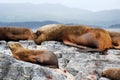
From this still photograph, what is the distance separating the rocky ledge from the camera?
28.7 feet

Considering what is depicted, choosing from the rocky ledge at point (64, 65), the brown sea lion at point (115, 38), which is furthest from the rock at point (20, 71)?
the brown sea lion at point (115, 38)

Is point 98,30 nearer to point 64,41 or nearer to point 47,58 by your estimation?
point 64,41

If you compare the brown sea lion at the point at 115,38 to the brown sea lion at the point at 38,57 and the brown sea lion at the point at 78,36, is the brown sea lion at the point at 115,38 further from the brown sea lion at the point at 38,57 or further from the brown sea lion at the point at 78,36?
the brown sea lion at the point at 38,57

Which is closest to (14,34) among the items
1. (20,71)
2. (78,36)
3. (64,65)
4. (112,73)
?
(78,36)

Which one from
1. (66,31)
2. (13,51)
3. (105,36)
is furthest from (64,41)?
(13,51)

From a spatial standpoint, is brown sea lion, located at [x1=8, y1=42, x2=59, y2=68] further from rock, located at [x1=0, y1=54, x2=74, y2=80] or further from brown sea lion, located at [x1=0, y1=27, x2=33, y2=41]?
brown sea lion, located at [x1=0, y1=27, x2=33, y2=41]

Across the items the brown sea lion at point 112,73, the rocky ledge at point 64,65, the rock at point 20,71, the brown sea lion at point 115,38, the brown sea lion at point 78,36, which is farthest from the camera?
the brown sea lion at point 115,38

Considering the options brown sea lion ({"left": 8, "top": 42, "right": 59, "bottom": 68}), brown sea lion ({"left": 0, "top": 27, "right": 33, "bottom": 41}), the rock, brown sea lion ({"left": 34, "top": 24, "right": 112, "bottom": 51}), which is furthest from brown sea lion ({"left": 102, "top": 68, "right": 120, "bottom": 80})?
brown sea lion ({"left": 0, "top": 27, "right": 33, "bottom": 41})

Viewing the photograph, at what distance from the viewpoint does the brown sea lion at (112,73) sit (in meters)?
11.3

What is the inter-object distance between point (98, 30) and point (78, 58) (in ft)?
8.43

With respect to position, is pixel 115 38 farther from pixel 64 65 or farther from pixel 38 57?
pixel 38 57

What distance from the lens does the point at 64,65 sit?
11.7 metres

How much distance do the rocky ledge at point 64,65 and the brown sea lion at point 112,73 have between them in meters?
0.14

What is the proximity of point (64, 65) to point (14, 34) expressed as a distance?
4.91 meters
